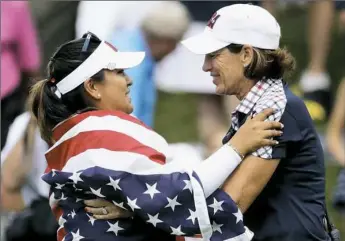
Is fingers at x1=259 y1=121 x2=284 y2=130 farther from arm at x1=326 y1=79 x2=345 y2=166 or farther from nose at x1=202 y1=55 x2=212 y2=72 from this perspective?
arm at x1=326 y1=79 x2=345 y2=166

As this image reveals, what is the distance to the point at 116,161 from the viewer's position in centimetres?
423

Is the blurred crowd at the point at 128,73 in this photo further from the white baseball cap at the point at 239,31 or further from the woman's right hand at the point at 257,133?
the woman's right hand at the point at 257,133

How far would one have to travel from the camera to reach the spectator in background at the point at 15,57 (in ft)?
24.3

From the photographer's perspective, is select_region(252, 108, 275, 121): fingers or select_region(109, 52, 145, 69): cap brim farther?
select_region(109, 52, 145, 69): cap brim

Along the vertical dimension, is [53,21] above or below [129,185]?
below

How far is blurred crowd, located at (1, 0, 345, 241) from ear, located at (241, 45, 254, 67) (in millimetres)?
1188

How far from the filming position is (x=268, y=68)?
432 cm

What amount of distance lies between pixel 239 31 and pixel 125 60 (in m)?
0.47

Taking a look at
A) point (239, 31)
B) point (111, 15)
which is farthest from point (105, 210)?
point (111, 15)

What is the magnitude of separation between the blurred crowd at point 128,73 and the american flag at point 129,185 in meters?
→ 1.14

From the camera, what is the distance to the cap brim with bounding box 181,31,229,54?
4375 millimetres

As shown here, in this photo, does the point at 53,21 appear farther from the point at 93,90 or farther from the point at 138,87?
the point at 93,90

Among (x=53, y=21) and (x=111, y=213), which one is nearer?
(x=111, y=213)

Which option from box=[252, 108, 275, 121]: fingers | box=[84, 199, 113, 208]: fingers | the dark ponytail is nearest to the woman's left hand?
box=[84, 199, 113, 208]: fingers
